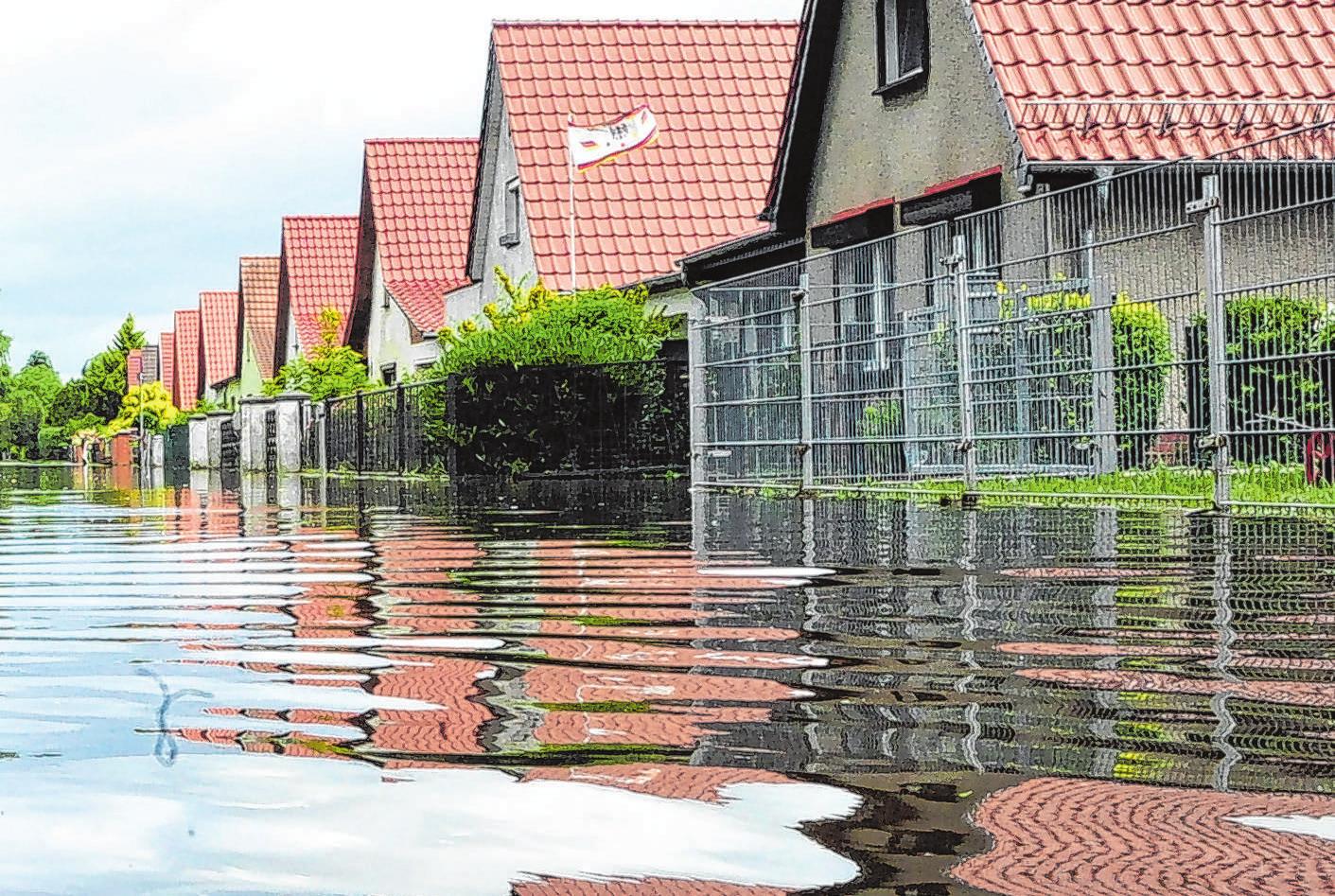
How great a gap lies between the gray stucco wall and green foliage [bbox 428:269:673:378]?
8.54ft

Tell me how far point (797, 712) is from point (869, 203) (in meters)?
21.0

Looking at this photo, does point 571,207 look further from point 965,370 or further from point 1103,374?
point 1103,374

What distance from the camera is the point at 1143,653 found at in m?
5.69

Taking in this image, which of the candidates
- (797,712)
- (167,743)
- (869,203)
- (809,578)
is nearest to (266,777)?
(167,743)

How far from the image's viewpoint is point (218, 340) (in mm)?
88312

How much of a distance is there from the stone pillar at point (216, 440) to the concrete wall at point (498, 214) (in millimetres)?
16737

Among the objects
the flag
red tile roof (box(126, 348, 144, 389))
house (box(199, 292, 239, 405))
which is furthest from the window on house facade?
red tile roof (box(126, 348, 144, 389))

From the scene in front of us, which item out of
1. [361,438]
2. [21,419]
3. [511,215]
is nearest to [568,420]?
[361,438]

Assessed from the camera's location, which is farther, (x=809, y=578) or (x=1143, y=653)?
(x=809, y=578)

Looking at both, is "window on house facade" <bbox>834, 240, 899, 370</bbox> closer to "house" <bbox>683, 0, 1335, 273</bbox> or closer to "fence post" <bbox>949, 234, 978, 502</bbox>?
"fence post" <bbox>949, 234, 978, 502</bbox>

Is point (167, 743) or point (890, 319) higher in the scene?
point (890, 319)

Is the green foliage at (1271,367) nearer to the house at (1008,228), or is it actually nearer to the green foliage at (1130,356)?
the house at (1008,228)

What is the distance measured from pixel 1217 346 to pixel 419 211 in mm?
39359

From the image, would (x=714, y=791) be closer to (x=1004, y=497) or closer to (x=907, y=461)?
(x=1004, y=497)
